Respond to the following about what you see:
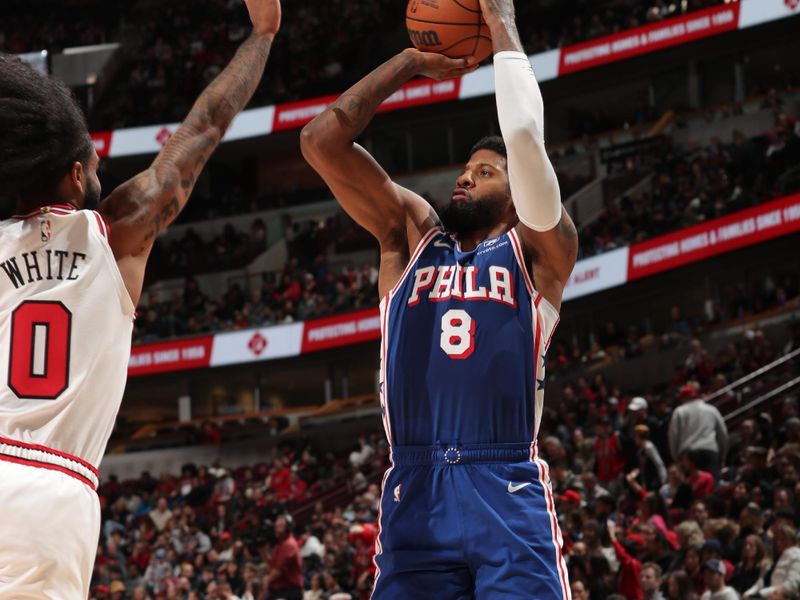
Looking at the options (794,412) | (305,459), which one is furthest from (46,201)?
(305,459)

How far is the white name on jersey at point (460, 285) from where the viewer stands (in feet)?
11.9

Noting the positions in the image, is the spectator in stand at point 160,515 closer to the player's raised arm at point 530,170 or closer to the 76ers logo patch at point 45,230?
the player's raised arm at point 530,170

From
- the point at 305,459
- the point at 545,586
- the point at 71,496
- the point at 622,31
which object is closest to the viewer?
the point at 71,496

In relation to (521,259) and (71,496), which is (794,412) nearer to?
(521,259)

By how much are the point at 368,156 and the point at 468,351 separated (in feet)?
2.80

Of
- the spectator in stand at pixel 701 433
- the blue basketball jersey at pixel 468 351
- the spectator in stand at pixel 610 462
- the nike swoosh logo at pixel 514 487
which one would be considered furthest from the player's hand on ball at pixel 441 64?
the spectator in stand at pixel 610 462

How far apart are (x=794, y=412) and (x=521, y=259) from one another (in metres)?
10.0

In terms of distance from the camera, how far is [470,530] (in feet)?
11.1

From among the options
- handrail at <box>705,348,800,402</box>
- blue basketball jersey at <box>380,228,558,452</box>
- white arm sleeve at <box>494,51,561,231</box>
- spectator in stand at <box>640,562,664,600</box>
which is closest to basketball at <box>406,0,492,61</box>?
white arm sleeve at <box>494,51,561,231</box>

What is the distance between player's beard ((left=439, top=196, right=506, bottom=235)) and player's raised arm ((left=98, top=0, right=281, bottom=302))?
806 mm

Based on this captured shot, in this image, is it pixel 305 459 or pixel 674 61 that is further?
pixel 674 61

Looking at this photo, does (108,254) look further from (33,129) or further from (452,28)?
(452,28)

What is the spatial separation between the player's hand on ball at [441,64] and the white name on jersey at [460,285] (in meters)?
0.74

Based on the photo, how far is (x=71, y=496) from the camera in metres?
2.65
